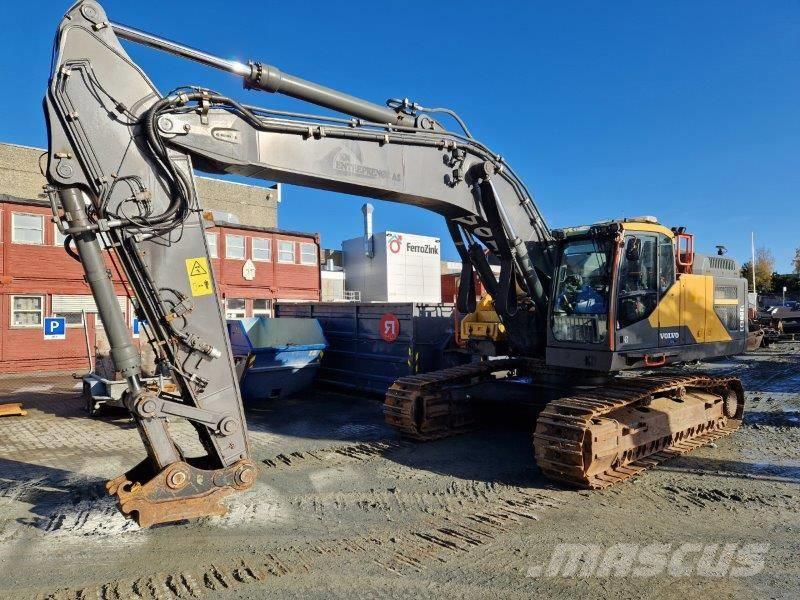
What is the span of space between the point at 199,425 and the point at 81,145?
249 cm

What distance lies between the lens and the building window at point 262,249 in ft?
80.0

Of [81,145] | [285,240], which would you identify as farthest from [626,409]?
[285,240]

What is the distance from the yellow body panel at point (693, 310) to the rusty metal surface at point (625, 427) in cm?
71

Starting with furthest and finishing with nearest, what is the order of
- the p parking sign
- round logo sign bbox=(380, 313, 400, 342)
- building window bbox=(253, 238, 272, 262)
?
building window bbox=(253, 238, 272, 262), the p parking sign, round logo sign bbox=(380, 313, 400, 342)

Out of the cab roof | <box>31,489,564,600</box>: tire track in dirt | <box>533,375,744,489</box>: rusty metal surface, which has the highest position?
the cab roof

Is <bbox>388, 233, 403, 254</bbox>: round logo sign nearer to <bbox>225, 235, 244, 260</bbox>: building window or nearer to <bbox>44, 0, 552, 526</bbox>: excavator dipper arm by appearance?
<bbox>225, 235, 244, 260</bbox>: building window

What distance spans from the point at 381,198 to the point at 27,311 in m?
18.0

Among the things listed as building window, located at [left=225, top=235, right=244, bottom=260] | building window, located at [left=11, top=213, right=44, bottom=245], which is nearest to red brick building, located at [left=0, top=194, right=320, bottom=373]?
building window, located at [left=11, top=213, right=44, bottom=245]

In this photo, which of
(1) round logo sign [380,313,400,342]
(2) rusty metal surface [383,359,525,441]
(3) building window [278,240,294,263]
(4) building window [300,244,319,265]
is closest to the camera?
(2) rusty metal surface [383,359,525,441]

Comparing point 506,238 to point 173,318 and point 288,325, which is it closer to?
point 173,318

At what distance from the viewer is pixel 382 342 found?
12.2 metres

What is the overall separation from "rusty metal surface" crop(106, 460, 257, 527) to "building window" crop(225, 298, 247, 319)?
19.2 m

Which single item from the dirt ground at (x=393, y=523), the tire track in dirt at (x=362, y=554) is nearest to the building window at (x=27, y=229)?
the dirt ground at (x=393, y=523)

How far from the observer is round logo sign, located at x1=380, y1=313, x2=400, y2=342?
11.8 m
